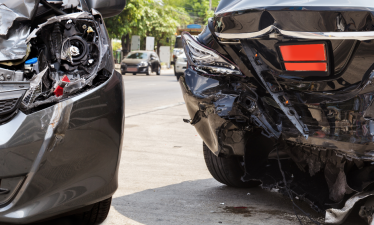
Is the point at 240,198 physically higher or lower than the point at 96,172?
lower

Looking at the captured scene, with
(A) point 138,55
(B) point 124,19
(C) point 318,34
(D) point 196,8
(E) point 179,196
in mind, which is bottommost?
(A) point 138,55

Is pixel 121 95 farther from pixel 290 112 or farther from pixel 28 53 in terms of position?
pixel 290 112

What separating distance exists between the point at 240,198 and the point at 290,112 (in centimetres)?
122

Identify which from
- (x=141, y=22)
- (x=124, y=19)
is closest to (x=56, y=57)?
(x=124, y=19)

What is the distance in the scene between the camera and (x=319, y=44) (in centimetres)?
268

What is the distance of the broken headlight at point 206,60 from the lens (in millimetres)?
3144

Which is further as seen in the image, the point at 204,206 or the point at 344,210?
the point at 204,206

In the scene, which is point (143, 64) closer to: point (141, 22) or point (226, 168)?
point (141, 22)

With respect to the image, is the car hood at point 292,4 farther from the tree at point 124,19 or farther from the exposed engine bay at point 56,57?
the tree at point 124,19

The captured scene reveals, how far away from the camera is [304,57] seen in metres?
2.76

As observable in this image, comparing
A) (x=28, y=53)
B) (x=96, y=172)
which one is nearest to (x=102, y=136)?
(x=96, y=172)

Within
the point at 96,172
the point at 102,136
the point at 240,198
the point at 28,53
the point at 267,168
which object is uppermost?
the point at 28,53

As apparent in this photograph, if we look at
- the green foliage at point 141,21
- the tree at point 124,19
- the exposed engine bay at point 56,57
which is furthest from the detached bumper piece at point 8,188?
the tree at point 124,19

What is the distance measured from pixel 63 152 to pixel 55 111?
0.66ft
